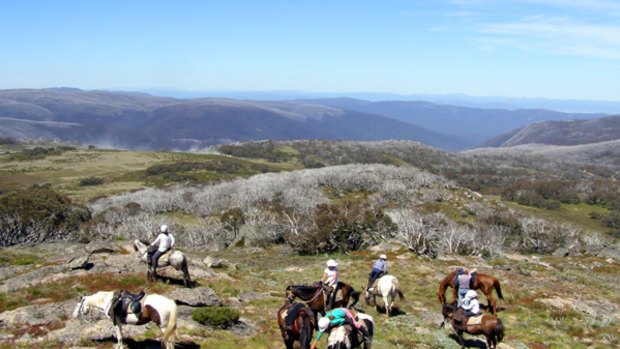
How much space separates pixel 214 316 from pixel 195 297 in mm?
2000

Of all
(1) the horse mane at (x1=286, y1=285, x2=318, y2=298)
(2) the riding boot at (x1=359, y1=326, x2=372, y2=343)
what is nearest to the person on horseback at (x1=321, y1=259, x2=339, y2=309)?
(1) the horse mane at (x1=286, y1=285, x2=318, y2=298)

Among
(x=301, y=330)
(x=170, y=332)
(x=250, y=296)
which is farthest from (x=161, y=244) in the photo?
(x=301, y=330)

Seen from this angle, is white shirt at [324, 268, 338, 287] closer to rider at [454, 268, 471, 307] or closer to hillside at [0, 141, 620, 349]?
hillside at [0, 141, 620, 349]

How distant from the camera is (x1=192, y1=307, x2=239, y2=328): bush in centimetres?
1642

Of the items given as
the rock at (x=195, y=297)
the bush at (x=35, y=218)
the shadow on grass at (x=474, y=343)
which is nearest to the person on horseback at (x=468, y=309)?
the shadow on grass at (x=474, y=343)

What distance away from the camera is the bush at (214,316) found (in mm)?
16422

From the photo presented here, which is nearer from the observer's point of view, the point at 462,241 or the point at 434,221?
the point at 462,241

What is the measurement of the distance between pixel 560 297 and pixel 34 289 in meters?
25.5

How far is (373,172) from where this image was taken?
361 ft

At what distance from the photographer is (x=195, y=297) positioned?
18.1 metres

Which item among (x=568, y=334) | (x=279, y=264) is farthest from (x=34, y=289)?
(x=568, y=334)

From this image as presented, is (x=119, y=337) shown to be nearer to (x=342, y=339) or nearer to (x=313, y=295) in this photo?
(x=313, y=295)

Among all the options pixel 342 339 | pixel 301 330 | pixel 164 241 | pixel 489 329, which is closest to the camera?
pixel 342 339

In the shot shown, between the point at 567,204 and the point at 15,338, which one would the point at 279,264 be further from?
the point at 567,204
